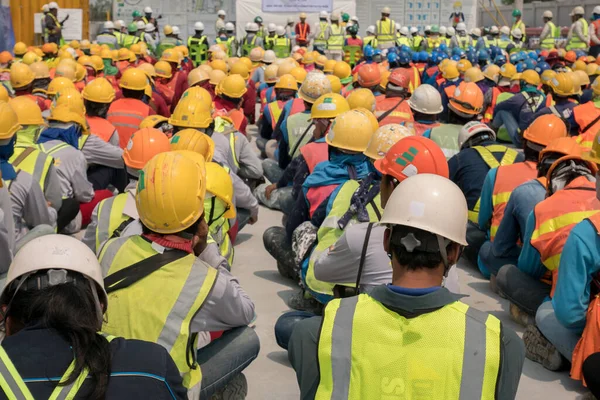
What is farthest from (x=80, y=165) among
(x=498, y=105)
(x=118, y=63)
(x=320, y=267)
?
(x=118, y=63)

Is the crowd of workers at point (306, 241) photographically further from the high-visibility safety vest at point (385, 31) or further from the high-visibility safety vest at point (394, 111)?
the high-visibility safety vest at point (385, 31)

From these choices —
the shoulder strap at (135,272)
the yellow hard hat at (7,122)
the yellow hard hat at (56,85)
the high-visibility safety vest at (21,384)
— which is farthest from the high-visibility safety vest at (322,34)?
the high-visibility safety vest at (21,384)

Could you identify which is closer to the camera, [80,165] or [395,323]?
[395,323]

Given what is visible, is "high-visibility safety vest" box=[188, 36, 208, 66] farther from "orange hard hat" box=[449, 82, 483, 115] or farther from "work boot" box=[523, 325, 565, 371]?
"work boot" box=[523, 325, 565, 371]

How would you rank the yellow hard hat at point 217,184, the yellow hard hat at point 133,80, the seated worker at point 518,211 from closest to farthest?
1. the yellow hard hat at point 217,184
2. the seated worker at point 518,211
3. the yellow hard hat at point 133,80

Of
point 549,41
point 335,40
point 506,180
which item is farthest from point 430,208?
point 549,41

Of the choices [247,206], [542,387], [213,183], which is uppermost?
[213,183]

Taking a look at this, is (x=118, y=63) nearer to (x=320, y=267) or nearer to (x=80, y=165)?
(x=80, y=165)

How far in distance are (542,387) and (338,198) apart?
62.1 inches

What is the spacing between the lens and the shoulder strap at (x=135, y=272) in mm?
3453

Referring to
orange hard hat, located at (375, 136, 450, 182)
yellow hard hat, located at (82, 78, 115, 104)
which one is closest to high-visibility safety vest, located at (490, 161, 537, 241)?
orange hard hat, located at (375, 136, 450, 182)

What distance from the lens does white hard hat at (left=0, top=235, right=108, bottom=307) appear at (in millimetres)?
2676

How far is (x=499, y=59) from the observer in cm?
1978

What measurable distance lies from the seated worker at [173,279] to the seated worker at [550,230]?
85.9 inches
